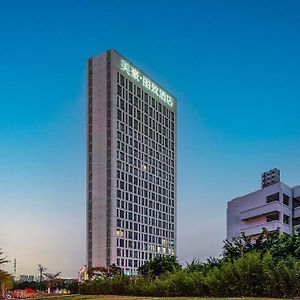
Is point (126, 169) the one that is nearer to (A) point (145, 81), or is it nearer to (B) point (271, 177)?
(A) point (145, 81)

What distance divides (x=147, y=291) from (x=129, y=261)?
282 feet

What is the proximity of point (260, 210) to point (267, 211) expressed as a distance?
173 centimetres

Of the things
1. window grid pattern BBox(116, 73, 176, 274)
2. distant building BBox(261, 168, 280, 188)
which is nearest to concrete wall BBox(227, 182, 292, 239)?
window grid pattern BBox(116, 73, 176, 274)

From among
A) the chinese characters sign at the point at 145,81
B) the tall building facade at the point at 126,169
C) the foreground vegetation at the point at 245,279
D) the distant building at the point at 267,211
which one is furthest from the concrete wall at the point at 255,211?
the chinese characters sign at the point at 145,81

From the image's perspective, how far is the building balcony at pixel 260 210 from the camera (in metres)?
67.2

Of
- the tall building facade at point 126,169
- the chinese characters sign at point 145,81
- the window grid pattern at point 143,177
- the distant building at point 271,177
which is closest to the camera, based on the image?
the tall building facade at point 126,169

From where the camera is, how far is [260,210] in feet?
231

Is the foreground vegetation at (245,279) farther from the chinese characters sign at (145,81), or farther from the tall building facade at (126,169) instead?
the chinese characters sign at (145,81)

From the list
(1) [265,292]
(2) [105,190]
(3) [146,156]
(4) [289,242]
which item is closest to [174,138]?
(3) [146,156]

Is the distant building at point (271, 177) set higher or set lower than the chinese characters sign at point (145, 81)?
lower

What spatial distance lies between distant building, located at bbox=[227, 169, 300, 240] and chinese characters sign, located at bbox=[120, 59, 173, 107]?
163 feet

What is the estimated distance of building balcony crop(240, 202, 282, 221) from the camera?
221 ft

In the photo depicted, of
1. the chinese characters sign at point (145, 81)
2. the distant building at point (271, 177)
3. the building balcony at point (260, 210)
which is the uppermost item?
the chinese characters sign at point (145, 81)

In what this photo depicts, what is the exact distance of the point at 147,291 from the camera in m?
23.8
